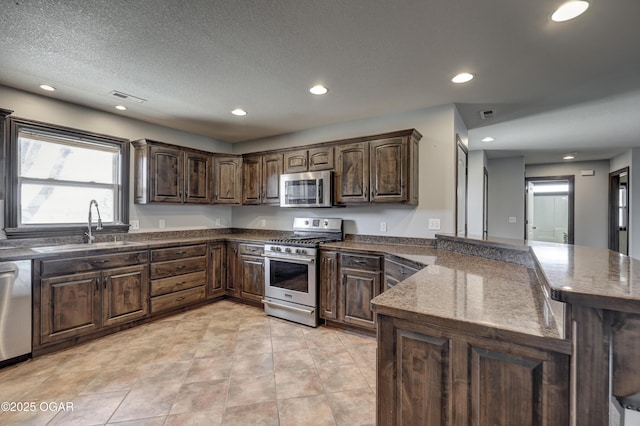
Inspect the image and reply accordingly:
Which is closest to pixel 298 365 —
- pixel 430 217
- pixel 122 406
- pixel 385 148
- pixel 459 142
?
pixel 122 406

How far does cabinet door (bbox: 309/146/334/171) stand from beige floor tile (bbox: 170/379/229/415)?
2.50m

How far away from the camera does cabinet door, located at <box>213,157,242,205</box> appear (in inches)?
174

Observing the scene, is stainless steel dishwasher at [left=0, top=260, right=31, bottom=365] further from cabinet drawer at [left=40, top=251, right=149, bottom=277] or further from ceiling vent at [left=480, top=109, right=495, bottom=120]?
ceiling vent at [left=480, top=109, right=495, bottom=120]

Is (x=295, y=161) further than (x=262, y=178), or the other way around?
(x=262, y=178)

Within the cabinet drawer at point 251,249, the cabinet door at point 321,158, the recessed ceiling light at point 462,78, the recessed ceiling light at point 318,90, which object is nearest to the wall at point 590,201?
the recessed ceiling light at point 462,78

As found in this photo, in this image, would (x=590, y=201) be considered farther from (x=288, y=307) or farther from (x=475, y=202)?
(x=288, y=307)

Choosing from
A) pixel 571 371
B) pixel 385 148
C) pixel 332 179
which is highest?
pixel 385 148

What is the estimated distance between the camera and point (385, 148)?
3221 millimetres

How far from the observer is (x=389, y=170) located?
3199 mm

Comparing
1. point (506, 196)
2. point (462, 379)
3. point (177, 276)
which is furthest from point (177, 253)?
point (506, 196)

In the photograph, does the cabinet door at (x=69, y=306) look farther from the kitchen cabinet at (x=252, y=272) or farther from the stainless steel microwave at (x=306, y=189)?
the stainless steel microwave at (x=306, y=189)

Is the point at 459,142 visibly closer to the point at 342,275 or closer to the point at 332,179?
the point at 332,179

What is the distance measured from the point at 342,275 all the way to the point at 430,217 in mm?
1194

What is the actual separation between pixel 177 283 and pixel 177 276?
9 centimetres
